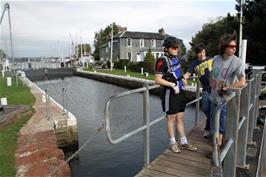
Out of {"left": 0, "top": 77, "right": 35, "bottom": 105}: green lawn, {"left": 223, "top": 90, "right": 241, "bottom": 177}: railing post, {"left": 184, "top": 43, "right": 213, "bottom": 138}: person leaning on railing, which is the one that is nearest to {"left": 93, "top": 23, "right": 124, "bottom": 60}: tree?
{"left": 0, "top": 77, "right": 35, "bottom": 105}: green lawn

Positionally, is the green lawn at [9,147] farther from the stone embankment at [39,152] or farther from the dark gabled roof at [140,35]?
the dark gabled roof at [140,35]

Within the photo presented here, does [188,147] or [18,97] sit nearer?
[188,147]

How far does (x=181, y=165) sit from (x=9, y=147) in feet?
19.7

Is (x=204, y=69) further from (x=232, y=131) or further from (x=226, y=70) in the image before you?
(x=232, y=131)

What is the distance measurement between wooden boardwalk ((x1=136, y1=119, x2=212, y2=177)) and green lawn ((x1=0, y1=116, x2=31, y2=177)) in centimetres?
395

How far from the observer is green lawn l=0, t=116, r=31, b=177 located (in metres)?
6.68

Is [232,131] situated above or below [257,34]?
below

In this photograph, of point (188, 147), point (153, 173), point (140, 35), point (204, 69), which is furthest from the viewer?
point (140, 35)

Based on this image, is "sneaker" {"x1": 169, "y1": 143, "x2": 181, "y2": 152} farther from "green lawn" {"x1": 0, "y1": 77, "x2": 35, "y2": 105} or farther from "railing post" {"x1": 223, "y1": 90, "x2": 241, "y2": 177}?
"green lawn" {"x1": 0, "y1": 77, "x2": 35, "y2": 105}

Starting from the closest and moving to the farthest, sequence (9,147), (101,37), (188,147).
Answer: (188,147), (9,147), (101,37)

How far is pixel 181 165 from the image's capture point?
161 inches

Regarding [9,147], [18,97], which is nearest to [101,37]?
[18,97]

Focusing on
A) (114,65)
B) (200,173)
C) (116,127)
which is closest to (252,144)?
(200,173)

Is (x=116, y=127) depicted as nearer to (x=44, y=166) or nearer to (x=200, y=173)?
(x=44, y=166)
